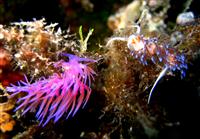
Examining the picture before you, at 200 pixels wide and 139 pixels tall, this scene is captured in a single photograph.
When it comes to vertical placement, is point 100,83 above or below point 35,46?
below

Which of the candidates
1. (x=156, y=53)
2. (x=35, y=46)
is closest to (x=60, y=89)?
(x=35, y=46)

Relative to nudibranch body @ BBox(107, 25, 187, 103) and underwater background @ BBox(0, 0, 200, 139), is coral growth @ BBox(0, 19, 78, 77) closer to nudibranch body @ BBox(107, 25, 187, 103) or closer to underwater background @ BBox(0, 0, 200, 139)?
underwater background @ BBox(0, 0, 200, 139)

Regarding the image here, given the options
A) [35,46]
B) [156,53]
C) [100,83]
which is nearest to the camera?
[156,53]

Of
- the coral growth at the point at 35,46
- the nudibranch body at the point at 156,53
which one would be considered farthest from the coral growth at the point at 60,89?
the nudibranch body at the point at 156,53

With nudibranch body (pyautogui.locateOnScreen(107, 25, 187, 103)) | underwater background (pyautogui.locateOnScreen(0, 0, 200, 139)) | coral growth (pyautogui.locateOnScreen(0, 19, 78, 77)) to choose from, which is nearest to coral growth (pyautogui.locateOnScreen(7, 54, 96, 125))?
underwater background (pyautogui.locateOnScreen(0, 0, 200, 139))

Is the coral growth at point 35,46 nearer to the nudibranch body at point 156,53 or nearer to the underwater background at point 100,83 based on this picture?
the underwater background at point 100,83

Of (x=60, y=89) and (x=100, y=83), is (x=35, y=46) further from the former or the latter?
(x=100, y=83)

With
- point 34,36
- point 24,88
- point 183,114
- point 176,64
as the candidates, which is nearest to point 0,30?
point 34,36

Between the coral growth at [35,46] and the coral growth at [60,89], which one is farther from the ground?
the coral growth at [35,46]
